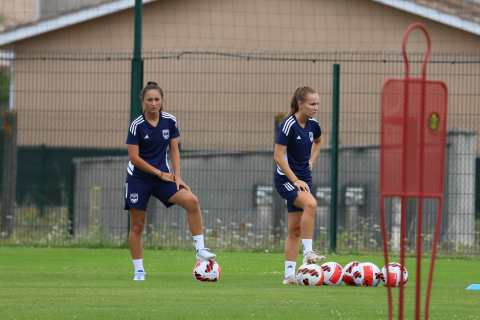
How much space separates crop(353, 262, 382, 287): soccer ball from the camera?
645 centimetres

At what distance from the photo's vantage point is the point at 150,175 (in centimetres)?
696

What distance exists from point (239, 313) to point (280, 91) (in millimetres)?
7786

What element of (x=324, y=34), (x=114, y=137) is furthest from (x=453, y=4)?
(x=114, y=137)

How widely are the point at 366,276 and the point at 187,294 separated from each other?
5.99ft

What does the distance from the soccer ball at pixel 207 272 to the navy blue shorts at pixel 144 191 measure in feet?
2.53

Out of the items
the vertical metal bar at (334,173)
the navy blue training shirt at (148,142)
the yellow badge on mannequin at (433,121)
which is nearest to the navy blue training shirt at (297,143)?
the navy blue training shirt at (148,142)

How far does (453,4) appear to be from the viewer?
Result: 51.5ft

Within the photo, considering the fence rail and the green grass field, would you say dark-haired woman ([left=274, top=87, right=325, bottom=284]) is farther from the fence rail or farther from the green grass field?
the fence rail

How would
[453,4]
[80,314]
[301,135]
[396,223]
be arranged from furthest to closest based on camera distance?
[453,4], [396,223], [301,135], [80,314]

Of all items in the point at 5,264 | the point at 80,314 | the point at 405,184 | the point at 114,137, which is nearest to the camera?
the point at 405,184

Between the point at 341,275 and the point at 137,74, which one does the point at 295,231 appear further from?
the point at 137,74

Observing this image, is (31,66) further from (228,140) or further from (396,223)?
(396,223)

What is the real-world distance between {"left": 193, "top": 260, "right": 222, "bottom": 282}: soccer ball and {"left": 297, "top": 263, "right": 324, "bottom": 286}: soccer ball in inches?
32.2

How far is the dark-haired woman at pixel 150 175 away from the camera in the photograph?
22.6 ft
